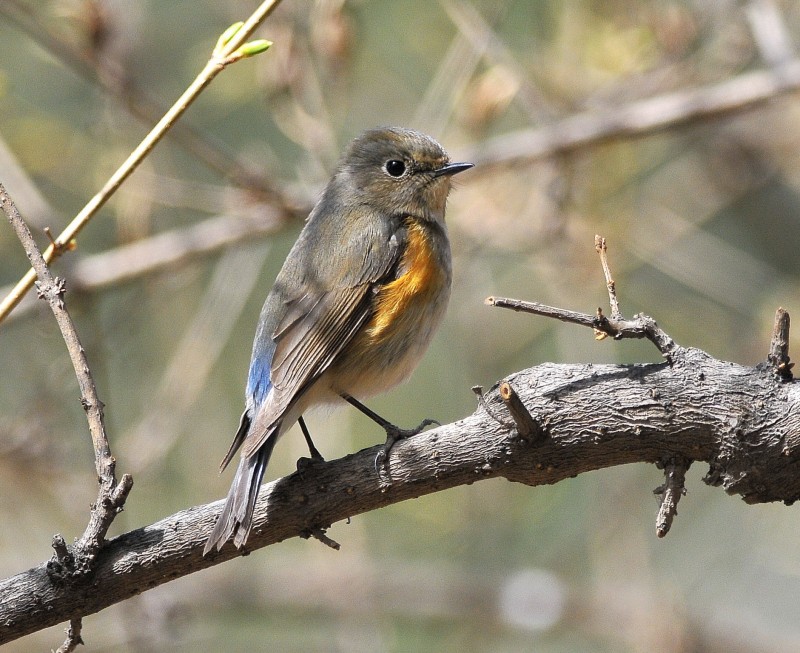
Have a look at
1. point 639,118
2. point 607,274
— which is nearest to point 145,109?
point 639,118

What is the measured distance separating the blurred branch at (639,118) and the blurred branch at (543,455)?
2711 mm

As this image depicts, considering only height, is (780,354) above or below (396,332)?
below

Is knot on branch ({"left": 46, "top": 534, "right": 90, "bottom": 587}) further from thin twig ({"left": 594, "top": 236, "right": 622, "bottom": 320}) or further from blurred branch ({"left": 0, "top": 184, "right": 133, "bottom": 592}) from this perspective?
thin twig ({"left": 594, "top": 236, "right": 622, "bottom": 320})

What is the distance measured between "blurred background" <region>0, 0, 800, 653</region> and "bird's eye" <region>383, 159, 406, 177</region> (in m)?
0.64

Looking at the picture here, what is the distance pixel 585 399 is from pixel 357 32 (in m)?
3.46

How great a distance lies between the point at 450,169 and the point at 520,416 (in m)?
2.19

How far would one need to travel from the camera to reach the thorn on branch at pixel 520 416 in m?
2.58

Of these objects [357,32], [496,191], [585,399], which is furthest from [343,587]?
[585,399]

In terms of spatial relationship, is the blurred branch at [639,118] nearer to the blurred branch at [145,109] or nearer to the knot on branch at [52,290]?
the blurred branch at [145,109]

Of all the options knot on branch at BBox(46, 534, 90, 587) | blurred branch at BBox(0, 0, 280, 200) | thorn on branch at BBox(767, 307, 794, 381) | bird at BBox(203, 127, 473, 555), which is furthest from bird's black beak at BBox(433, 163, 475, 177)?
knot on branch at BBox(46, 534, 90, 587)

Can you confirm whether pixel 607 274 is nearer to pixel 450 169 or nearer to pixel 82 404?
pixel 82 404

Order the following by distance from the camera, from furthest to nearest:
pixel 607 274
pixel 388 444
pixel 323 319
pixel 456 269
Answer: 1. pixel 456 269
2. pixel 323 319
3. pixel 388 444
4. pixel 607 274

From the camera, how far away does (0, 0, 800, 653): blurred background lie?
5.37 metres

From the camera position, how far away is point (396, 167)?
476 centimetres
